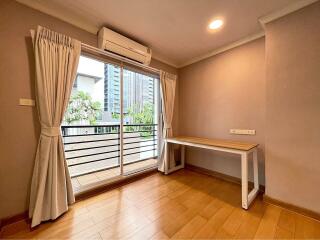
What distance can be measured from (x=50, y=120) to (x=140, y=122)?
6.47 ft

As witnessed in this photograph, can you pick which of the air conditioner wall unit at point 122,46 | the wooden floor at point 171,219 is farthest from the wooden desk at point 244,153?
the air conditioner wall unit at point 122,46

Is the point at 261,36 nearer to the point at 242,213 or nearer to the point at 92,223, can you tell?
the point at 242,213

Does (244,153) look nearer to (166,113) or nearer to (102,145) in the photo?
(166,113)

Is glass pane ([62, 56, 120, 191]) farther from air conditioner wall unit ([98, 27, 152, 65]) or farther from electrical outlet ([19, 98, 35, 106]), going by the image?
electrical outlet ([19, 98, 35, 106])

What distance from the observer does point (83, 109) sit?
2693mm

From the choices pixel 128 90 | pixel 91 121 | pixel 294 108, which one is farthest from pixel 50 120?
pixel 294 108

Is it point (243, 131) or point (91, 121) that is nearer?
point (243, 131)

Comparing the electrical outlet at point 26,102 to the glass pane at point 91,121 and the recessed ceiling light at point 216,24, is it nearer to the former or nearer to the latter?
the glass pane at point 91,121

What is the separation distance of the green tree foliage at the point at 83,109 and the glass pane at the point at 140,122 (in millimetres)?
623

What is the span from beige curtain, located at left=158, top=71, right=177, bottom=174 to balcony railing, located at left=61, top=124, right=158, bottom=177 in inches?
21.1

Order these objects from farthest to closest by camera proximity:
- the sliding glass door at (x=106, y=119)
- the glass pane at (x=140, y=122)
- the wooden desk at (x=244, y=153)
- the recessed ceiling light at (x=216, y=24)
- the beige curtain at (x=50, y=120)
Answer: the glass pane at (x=140, y=122)
the sliding glass door at (x=106, y=119)
the recessed ceiling light at (x=216, y=24)
the wooden desk at (x=244, y=153)
the beige curtain at (x=50, y=120)

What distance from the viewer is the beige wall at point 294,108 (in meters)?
1.50

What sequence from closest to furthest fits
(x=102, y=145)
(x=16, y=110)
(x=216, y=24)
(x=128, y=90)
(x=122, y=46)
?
(x=16, y=110) < (x=216, y=24) < (x=122, y=46) < (x=128, y=90) < (x=102, y=145)

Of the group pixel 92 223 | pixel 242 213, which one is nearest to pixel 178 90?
pixel 242 213
